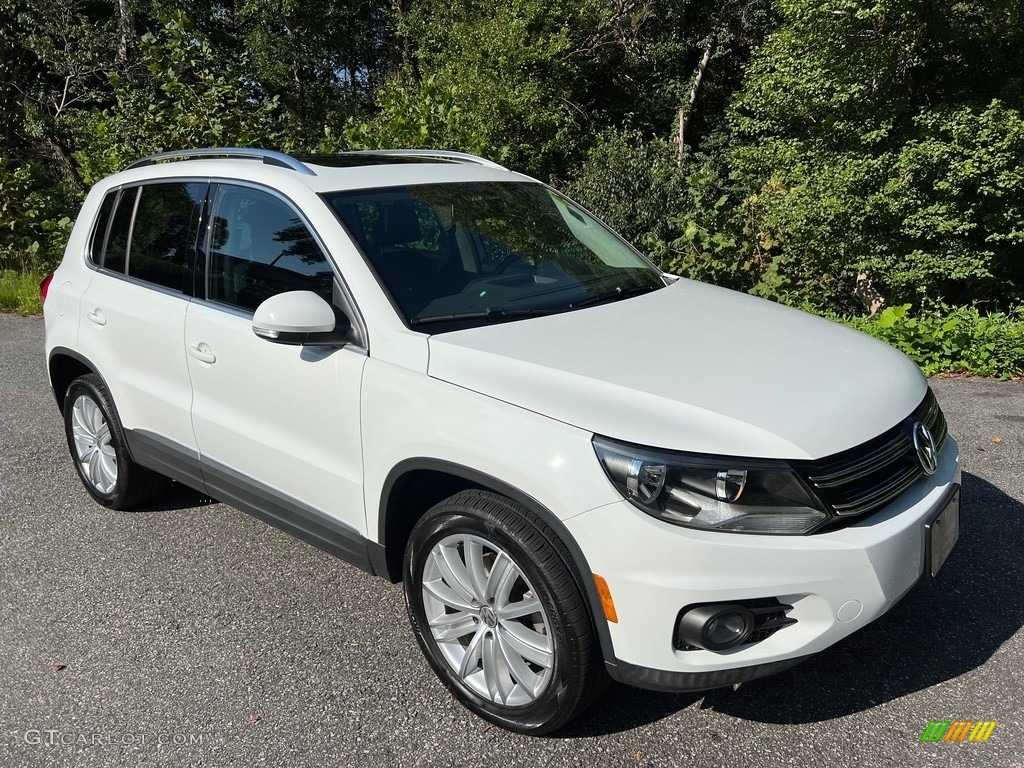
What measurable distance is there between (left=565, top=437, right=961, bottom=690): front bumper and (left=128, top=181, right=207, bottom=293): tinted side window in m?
2.30

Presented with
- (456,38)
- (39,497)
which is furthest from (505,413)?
(456,38)

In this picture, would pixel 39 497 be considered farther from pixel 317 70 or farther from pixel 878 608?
pixel 317 70

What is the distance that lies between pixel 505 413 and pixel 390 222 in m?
1.16

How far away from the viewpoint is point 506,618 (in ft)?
8.70

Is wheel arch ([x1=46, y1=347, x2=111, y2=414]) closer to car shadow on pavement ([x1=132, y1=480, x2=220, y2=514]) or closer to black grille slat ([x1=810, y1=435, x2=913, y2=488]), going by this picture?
car shadow on pavement ([x1=132, y1=480, x2=220, y2=514])

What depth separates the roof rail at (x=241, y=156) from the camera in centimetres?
352

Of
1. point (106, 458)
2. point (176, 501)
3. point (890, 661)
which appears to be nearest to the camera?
point (890, 661)

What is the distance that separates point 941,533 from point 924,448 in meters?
0.27

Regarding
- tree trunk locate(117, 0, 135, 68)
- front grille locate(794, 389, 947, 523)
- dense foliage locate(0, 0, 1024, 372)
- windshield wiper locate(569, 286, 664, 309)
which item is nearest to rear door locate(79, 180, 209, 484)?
windshield wiper locate(569, 286, 664, 309)

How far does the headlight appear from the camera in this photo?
2.31 m

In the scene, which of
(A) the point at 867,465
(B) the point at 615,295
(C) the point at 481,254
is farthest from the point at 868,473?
(C) the point at 481,254

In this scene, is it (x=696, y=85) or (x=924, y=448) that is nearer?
(x=924, y=448)

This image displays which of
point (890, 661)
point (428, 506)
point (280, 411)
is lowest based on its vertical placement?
point (890, 661)

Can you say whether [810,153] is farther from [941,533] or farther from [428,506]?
[428,506]
